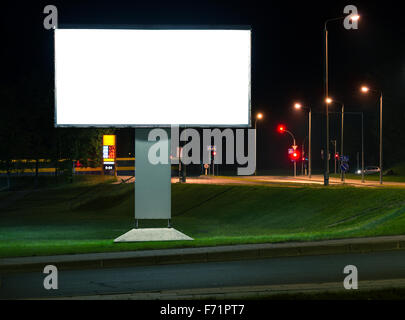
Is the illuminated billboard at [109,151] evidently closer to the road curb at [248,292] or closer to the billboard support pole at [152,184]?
the billboard support pole at [152,184]

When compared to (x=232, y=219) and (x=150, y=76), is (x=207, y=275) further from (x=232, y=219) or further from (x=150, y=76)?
(x=232, y=219)

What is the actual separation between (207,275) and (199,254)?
92.2 inches

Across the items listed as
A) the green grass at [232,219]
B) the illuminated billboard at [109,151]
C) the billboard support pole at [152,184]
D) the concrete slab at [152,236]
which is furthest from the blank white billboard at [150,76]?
the illuminated billboard at [109,151]

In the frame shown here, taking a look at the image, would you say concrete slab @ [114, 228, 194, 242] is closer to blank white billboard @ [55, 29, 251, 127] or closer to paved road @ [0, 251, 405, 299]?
blank white billboard @ [55, 29, 251, 127]

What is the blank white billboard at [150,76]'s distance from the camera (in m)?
17.5

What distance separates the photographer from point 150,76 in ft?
57.6

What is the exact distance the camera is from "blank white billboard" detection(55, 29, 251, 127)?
17469 millimetres

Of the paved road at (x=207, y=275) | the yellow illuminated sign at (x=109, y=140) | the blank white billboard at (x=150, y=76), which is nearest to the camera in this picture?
the paved road at (x=207, y=275)

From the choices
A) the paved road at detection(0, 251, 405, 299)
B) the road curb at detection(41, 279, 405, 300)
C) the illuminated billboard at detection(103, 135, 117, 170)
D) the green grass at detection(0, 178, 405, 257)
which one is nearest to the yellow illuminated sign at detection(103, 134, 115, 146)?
the illuminated billboard at detection(103, 135, 117, 170)

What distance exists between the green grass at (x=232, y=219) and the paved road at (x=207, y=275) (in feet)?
8.64

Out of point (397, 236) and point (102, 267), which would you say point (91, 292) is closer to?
point (102, 267)

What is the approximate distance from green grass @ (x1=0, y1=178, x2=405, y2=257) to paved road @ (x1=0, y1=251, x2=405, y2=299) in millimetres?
2634
